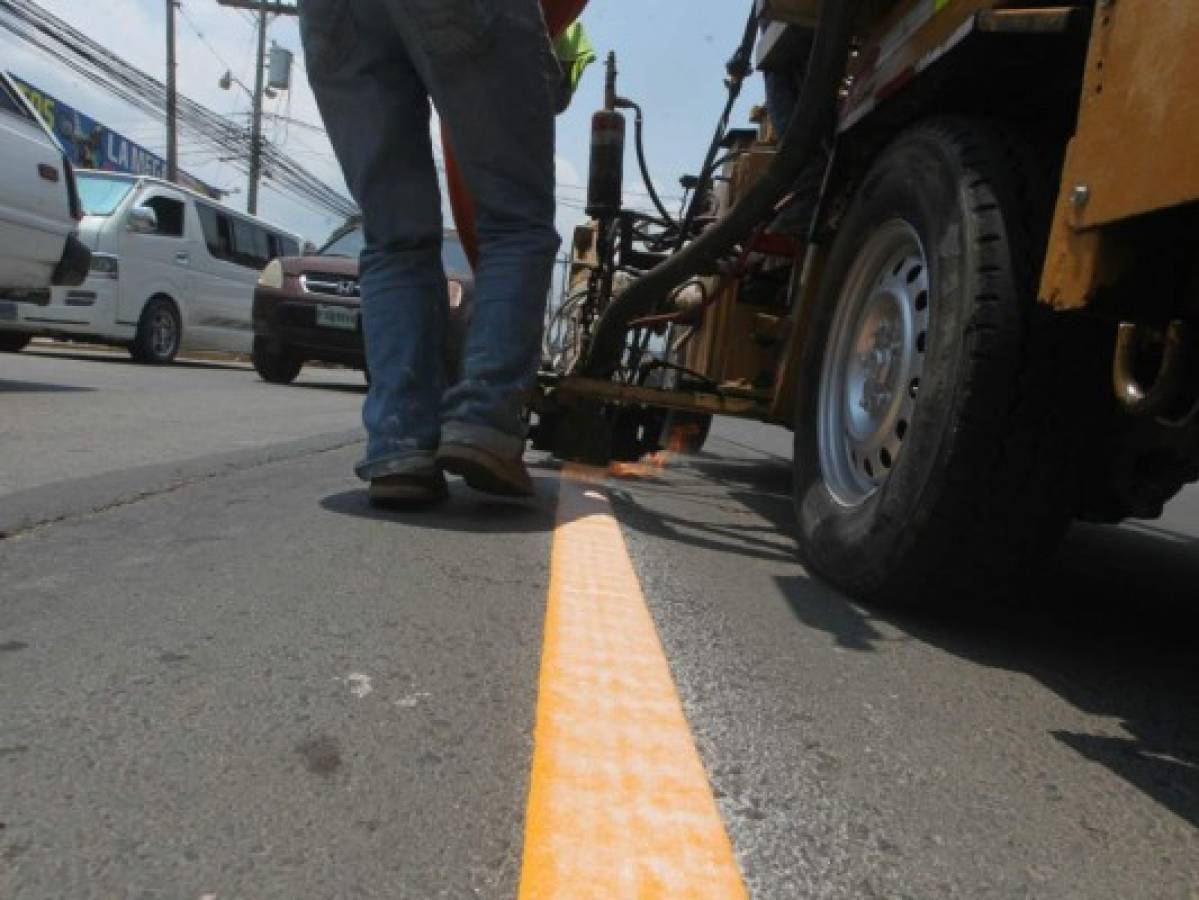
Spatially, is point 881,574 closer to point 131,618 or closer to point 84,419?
point 131,618

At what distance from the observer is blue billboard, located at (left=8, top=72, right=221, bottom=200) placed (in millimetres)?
26391

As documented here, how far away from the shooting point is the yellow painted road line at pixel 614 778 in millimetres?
1029

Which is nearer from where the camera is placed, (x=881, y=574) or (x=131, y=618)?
(x=131, y=618)

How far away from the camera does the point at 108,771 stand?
1.17m

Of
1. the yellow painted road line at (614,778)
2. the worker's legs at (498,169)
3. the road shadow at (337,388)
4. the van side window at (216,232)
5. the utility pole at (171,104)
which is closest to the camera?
the yellow painted road line at (614,778)

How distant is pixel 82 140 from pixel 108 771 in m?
31.6

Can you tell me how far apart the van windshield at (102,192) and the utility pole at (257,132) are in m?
17.9

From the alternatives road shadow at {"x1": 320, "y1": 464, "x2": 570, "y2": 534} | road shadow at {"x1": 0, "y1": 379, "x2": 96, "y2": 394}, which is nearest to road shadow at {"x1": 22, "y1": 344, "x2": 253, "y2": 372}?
road shadow at {"x1": 0, "y1": 379, "x2": 96, "y2": 394}

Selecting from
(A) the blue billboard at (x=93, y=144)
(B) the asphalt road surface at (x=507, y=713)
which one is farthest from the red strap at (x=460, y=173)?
(A) the blue billboard at (x=93, y=144)

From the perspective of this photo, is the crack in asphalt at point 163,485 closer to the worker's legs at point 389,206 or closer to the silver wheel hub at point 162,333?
the worker's legs at point 389,206

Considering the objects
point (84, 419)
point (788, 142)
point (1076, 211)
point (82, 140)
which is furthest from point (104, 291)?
point (82, 140)

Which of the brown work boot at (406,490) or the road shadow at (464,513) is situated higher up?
the brown work boot at (406,490)

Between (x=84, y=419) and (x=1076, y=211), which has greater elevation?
(x=1076, y=211)

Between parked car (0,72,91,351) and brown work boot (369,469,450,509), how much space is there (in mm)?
4393
